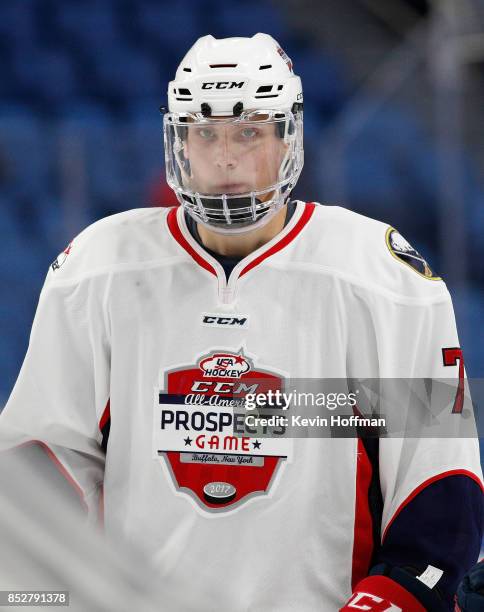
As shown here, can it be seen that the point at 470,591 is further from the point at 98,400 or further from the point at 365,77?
the point at 365,77

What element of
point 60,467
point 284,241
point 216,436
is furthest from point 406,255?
point 60,467

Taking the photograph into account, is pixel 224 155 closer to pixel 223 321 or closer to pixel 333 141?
pixel 223 321

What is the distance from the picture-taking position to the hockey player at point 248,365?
1488 mm

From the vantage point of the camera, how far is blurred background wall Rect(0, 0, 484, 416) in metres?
3.32

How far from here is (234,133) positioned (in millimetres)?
1520

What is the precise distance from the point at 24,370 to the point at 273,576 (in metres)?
0.50

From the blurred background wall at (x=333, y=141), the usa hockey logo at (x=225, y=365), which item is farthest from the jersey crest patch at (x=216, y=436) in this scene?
the blurred background wall at (x=333, y=141)

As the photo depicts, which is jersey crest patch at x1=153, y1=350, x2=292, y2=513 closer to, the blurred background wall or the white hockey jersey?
the white hockey jersey

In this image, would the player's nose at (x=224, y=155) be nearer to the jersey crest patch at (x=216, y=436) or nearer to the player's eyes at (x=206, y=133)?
the player's eyes at (x=206, y=133)

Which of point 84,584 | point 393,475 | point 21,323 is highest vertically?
point 84,584

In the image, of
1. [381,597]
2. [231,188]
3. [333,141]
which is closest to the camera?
[381,597]

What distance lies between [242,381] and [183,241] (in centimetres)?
24

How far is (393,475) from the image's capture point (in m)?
1.51

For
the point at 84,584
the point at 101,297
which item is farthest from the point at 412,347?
the point at 84,584
